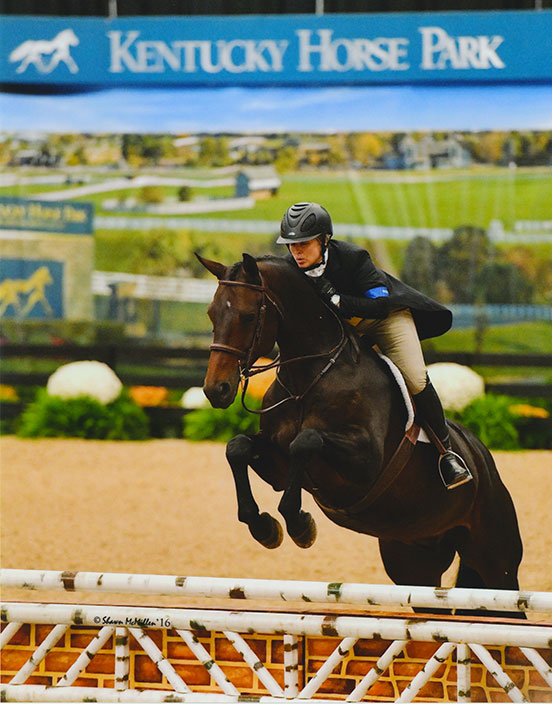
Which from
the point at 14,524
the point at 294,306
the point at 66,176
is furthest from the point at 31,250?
the point at 294,306

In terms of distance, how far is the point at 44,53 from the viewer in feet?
35.4

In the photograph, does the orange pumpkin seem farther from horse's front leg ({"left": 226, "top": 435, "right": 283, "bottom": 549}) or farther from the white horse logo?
horse's front leg ({"left": 226, "top": 435, "right": 283, "bottom": 549})

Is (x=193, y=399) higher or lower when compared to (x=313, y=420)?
lower

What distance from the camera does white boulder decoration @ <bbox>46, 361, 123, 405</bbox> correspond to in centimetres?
1036

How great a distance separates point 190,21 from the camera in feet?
34.4

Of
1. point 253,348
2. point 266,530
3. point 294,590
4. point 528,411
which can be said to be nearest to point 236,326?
point 253,348

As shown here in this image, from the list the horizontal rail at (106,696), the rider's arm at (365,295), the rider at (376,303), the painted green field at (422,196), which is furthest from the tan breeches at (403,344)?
the painted green field at (422,196)

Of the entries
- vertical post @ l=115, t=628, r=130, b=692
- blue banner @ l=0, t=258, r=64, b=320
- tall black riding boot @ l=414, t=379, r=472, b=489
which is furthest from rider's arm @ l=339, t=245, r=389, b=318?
blue banner @ l=0, t=258, r=64, b=320

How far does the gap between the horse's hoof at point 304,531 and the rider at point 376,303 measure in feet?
2.08

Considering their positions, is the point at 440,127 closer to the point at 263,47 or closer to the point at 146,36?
the point at 263,47

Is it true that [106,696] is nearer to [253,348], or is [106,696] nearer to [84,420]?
[253,348]

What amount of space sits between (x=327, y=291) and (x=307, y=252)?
0.53 ft

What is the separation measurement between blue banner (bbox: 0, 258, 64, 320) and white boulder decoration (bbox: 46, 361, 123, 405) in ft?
3.22

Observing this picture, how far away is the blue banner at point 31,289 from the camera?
11.1 meters
